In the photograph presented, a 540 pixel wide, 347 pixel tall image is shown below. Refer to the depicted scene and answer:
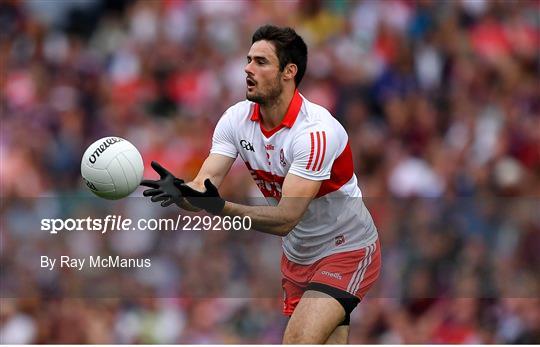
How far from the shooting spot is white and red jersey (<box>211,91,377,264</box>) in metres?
7.09

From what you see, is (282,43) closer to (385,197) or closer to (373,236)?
(373,236)

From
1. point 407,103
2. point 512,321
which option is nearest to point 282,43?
point 512,321

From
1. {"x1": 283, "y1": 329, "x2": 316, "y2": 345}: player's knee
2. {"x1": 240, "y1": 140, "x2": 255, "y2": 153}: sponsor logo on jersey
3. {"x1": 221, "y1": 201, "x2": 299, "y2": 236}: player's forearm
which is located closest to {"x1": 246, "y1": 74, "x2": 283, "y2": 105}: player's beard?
{"x1": 240, "y1": 140, "x2": 255, "y2": 153}: sponsor logo on jersey

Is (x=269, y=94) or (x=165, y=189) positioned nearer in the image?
(x=165, y=189)

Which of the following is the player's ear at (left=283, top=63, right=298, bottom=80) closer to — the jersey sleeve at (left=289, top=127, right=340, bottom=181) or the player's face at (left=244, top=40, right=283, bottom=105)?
the player's face at (left=244, top=40, right=283, bottom=105)

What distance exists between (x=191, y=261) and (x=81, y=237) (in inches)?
38.2

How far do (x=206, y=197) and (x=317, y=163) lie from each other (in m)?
0.76

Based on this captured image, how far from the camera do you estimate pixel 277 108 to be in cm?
719

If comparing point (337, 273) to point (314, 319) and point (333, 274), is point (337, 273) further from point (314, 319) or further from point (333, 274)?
point (314, 319)

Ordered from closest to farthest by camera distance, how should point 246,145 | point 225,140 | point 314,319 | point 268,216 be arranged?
point 268,216
point 314,319
point 246,145
point 225,140

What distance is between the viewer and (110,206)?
1026 centimetres

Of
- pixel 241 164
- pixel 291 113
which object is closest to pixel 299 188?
pixel 291 113

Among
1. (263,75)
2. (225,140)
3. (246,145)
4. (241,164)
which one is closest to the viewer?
(263,75)

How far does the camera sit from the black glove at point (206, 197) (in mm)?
6586
